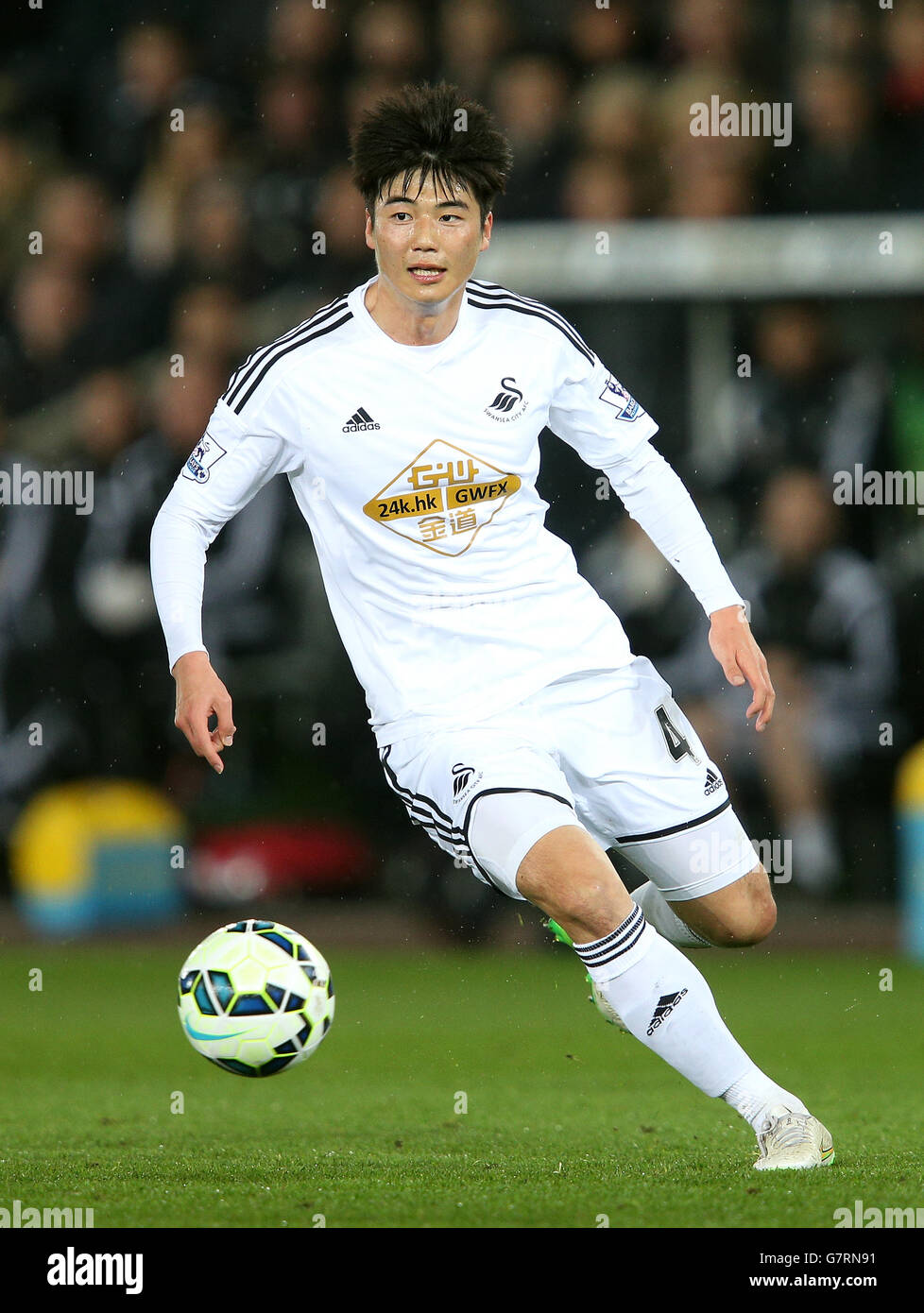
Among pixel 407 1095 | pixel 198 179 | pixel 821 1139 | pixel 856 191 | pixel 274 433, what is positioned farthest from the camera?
pixel 198 179

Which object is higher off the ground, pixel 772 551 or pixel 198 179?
pixel 198 179

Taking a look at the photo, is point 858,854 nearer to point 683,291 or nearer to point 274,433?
point 683,291

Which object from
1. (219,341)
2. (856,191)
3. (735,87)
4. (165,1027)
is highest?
(735,87)

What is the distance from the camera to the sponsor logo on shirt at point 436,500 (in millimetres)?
4516

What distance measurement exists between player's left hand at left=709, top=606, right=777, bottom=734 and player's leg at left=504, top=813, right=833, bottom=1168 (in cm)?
60

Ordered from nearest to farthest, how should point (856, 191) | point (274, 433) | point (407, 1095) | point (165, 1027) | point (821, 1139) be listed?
point (821, 1139) → point (274, 433) → point (407, 1095) → point (165, 1027) → point (856, 191)

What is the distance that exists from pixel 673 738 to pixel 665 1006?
0.76m

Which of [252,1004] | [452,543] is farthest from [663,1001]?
[452,543]

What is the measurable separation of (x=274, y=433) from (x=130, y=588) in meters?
4.80

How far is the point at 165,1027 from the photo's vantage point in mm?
7273

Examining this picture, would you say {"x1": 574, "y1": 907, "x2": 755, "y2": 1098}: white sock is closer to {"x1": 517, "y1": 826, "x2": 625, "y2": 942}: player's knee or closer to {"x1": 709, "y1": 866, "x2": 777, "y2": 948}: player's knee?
{"x1": 517, "y1": 826, "x2": 625, "y2": 942}: player's knee

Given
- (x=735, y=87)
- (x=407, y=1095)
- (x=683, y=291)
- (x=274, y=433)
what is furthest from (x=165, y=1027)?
(x=735, y=87)

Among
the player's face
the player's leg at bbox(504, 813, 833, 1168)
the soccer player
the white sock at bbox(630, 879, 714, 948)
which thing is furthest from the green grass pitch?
the player's face

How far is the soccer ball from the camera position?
4.56 metres
